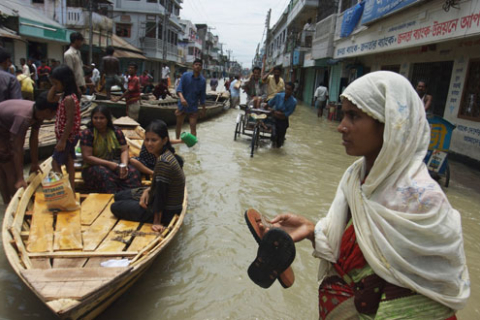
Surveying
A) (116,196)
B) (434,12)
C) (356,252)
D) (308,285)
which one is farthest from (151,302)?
(434,12)

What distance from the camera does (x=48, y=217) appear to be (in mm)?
3396

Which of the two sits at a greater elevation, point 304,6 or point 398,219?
point 304,6

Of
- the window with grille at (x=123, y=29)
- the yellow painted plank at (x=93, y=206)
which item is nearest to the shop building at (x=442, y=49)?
the yellow painted plank at (x=93, y=206)

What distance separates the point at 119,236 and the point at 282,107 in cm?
564

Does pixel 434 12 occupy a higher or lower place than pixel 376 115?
higher

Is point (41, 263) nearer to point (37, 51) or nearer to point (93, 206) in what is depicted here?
point (93, 206)

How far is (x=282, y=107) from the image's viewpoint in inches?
316

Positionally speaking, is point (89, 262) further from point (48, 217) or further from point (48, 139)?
point (48, 139)

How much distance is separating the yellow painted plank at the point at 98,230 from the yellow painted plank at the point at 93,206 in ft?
0.19

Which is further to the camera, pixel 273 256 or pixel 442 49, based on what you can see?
pixel 442 49

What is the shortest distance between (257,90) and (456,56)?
17.1 feet

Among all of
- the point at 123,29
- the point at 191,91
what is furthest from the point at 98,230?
the point at 123,29

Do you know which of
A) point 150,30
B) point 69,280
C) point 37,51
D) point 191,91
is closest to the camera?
point 69,280

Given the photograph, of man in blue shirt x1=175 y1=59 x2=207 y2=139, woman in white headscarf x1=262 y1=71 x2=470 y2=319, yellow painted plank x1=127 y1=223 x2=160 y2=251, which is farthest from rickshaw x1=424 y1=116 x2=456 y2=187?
woman in white headscarf x1=262 y1=71 x2=470 y2=319
